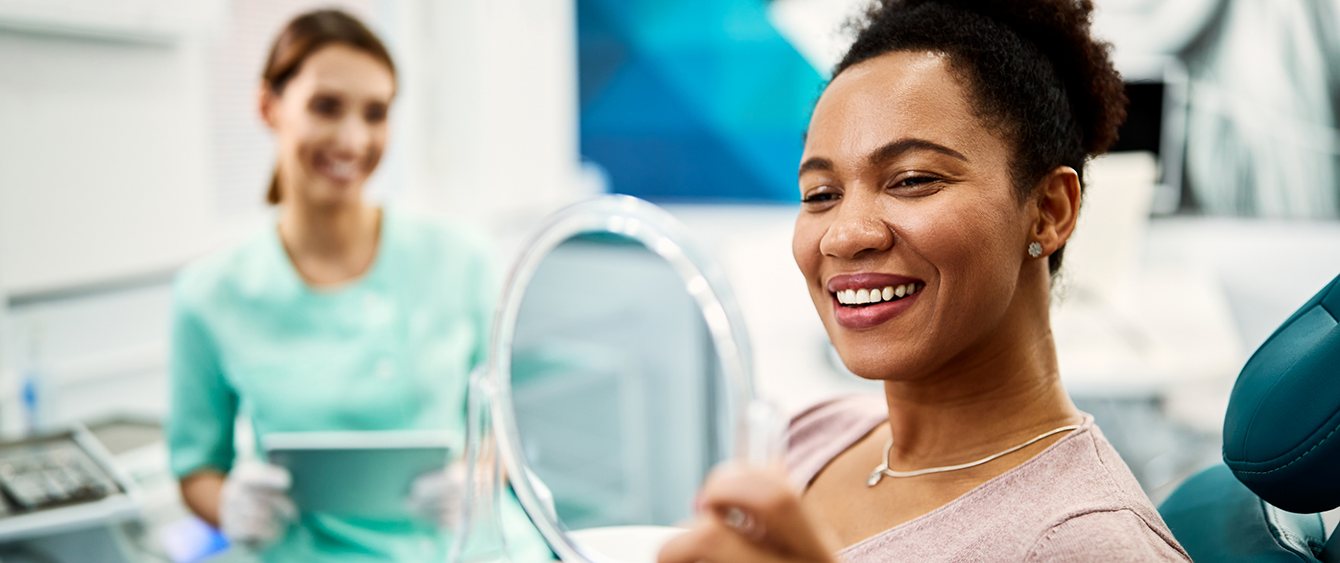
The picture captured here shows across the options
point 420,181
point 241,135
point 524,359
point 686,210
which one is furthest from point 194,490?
point 686,210

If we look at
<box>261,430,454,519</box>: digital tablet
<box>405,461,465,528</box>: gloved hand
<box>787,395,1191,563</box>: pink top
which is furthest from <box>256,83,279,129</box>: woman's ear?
<box>787,395,1191,563</box>: pink top

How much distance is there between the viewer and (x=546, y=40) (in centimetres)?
335

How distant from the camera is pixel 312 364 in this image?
5.30 ft

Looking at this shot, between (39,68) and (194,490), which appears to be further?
(39,68)

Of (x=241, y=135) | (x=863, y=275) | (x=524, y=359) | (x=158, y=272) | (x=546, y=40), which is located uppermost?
(x=546, y=40)

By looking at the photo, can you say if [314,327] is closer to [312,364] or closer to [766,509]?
[312,364]

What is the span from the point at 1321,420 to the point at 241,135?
105 inches

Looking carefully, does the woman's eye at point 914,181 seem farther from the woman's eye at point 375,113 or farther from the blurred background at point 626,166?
the woman's eye at point 375,113

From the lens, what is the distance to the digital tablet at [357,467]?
1299 millimetres

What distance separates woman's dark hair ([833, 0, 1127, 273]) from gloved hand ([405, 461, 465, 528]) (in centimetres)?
94

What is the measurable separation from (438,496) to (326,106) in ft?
2.53

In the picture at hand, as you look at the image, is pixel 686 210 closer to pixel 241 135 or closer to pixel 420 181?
pixel 420 181

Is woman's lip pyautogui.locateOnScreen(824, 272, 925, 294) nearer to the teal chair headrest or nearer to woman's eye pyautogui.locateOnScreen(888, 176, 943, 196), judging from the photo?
woman's eye pyautogui.locateOnScreen(888, 176, 943, 196)

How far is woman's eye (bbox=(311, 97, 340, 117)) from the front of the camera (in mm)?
1604
